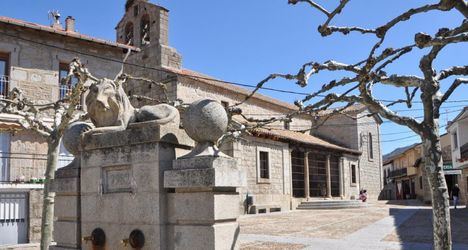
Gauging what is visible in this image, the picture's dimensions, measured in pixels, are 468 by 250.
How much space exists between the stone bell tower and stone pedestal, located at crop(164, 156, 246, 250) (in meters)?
17.9

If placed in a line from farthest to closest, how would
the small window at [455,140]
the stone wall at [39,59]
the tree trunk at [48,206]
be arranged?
the small window at [455,140] → the stone wall at [39,59] → the tree trunk at [48,206]

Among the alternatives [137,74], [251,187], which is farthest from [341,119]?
[137,74]

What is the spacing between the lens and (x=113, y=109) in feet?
18.2

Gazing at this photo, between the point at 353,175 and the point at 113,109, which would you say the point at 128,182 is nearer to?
the point at 113,109

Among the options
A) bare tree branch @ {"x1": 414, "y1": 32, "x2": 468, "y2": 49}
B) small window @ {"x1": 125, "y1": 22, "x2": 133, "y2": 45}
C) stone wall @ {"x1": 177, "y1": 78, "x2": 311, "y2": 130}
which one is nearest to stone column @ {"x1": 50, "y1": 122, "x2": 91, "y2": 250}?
bare tree branch @ {"x1": 414, "y1": 32, "x2": 468, "y2": 49}

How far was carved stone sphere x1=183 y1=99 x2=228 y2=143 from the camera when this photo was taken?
A: 4.77m

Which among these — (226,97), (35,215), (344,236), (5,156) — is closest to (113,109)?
(344,236)

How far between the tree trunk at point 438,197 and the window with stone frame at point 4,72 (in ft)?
52.9

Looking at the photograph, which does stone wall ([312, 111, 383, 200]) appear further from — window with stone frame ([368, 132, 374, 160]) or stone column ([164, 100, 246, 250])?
stone column ([164, 100, 246, 250])

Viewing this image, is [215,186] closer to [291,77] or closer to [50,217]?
[291,77]

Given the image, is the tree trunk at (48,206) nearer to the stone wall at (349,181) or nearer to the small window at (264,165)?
the small window at (264,165)

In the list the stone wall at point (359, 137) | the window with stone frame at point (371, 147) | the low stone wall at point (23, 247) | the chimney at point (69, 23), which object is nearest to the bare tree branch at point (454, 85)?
the low stone wall at point (23, 247)

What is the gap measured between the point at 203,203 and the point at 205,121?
33.6 inches

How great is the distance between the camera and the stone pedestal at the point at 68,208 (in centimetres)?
576
